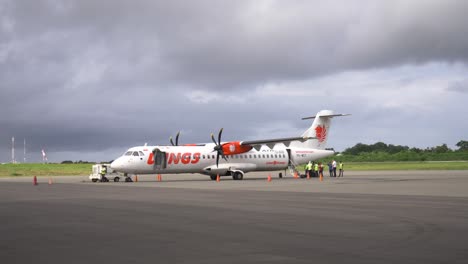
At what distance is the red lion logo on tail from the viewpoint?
54250mm

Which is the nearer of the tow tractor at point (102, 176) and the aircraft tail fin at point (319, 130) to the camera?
the tow tractor at point (102, 176)

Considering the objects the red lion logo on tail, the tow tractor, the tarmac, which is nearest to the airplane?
the red lion logo on tail

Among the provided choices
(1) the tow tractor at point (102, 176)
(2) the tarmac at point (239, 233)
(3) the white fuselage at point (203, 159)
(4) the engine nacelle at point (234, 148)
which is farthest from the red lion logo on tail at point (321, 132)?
(2) the tarmac at point (239, 233)

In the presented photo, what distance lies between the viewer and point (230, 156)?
48688 mm

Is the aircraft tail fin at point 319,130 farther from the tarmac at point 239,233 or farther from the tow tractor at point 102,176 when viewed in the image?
the tarmac at point 239,233

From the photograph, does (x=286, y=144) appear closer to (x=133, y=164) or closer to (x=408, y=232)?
(x=133, y=164)

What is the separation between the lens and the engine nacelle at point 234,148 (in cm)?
4738

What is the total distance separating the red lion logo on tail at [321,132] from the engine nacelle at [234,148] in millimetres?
8571

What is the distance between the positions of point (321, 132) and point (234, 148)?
10876mm

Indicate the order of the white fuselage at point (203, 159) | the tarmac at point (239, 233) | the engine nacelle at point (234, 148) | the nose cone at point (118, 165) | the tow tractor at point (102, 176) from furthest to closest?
the engine nacelle at point (234, 148) < the tow tractor at point (102, 176) < the white fuselage at point (203, 159) < the nose cone at point (118, 165) < the tarmac at point (239, 233)

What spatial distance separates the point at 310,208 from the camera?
1784cm

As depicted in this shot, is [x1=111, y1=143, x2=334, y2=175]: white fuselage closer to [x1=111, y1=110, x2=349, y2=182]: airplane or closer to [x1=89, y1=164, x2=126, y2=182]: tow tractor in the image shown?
[x1=111, y1=110, x2=349, y2=182]: airplane

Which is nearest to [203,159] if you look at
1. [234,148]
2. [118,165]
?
[234,148]

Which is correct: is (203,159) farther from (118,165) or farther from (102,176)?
(102,176)
